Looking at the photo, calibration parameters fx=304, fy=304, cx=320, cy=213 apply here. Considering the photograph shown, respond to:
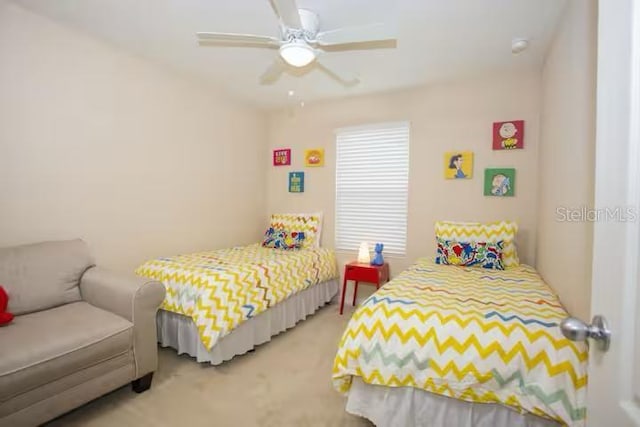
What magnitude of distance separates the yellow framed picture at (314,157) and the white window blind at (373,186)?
0.72ft

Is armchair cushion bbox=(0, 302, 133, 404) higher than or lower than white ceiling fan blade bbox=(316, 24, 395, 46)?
lower

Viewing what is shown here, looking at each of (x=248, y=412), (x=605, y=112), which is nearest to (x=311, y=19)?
(x=605, y=112)

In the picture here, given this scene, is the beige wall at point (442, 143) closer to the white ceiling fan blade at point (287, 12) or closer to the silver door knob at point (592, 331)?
the white ceiling fan blade at point (287, 12)

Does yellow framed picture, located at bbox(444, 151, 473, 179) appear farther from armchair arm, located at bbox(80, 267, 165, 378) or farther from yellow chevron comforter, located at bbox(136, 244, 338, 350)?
armchair arm, located at bbox(80, 267, 165, 378)

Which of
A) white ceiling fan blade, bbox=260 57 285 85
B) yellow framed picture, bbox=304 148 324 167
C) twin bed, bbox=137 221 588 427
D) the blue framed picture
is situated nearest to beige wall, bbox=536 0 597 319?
twin bed, bbox=137 221 588 427

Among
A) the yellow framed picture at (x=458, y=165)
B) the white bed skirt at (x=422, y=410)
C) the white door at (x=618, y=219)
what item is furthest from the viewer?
the yellow framed picture at (x=458, y=165)

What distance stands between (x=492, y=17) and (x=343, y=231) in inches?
95.3

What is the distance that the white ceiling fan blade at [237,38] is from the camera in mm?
1677

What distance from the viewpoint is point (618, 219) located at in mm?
625

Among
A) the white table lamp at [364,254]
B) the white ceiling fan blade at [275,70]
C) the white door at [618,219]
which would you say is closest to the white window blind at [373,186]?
the white table lamp at [364,254]

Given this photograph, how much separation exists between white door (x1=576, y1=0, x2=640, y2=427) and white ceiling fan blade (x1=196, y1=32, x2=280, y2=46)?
151cm

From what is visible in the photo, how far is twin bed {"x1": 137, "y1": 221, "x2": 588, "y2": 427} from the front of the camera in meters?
1.25

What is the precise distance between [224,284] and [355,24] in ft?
6.71

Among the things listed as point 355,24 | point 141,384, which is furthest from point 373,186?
point 141,384
